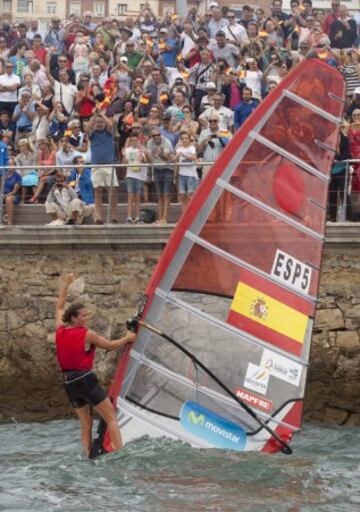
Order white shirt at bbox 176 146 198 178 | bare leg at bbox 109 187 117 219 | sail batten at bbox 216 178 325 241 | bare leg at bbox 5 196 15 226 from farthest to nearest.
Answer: bare leg at bbox 5 196 15 226
bare leg at bbox 109 187 117 219
white shirt at bbox 176 146 198 178
sail batten at bbox 216 178 325 241

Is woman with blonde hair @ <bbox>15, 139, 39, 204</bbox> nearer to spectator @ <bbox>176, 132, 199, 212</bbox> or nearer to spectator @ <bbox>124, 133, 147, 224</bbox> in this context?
spectator @ <bbox>124, 133, 147, 224</bbox>

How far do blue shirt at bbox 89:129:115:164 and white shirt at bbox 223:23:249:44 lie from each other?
427cm

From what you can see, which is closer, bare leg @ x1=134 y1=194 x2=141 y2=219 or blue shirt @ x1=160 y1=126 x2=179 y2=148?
bare leg @ x1=134 y1=194 x2=141 y2=219

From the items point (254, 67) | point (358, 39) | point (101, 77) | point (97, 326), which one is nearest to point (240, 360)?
point (97, 326)

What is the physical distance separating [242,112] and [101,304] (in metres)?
3.22

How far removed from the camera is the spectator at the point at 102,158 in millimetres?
18750

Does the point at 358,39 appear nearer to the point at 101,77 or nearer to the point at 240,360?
the point at 101,77

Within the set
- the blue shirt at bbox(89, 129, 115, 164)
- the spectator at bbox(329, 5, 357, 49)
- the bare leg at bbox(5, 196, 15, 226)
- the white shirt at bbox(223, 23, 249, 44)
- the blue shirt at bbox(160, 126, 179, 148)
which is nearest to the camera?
the bare leg at bbox(5, 196, 15, 226)

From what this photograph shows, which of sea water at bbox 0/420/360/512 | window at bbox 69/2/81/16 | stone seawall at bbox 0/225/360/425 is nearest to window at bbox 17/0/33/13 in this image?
window at bbox 69/2/81/16

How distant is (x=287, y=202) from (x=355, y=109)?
5.02 meters

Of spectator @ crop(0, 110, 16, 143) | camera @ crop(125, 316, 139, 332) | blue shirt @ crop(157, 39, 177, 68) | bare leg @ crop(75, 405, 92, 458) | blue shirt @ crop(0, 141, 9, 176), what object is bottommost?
bare leg @ crop(75, 405, 92, 458)

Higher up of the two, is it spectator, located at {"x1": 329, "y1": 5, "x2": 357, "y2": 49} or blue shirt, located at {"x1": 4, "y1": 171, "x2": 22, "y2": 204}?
spectator, located at {"x1": 329, "y1": 5, "x2": 357, "y2": 49}

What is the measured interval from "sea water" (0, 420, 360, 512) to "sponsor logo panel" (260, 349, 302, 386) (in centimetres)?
69

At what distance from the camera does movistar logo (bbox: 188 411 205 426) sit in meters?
14.1
